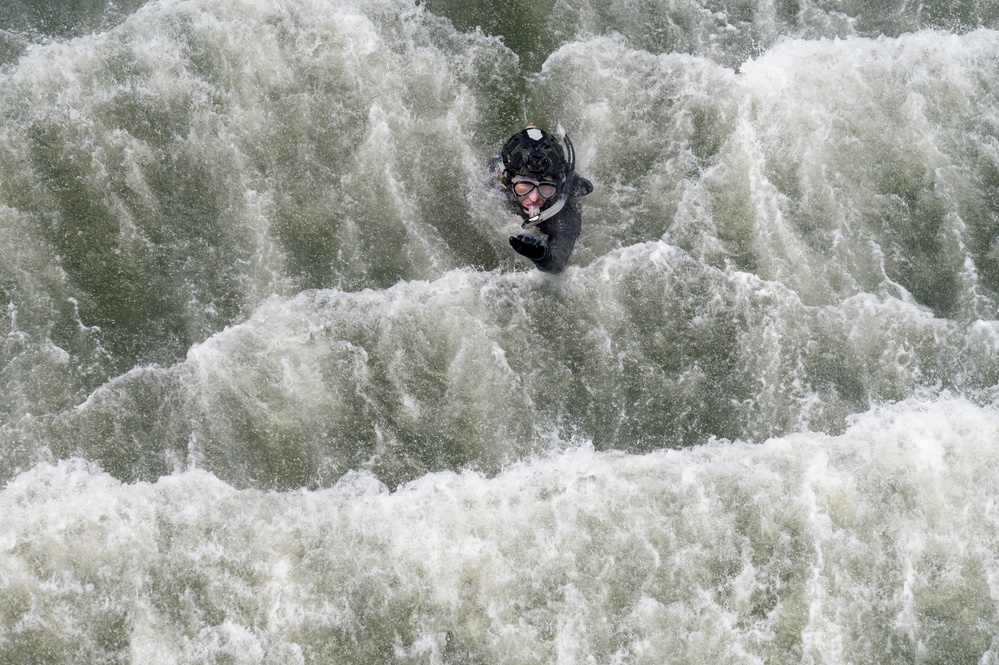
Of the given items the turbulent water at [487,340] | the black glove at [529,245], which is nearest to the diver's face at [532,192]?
the turbulent water at [487,340]

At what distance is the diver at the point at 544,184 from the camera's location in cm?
1335

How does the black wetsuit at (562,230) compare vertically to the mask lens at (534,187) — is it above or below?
below

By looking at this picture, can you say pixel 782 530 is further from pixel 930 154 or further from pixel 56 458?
pixel 56 458

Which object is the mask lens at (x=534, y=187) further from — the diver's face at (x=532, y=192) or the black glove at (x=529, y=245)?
the black glove at (x=529, y=245)

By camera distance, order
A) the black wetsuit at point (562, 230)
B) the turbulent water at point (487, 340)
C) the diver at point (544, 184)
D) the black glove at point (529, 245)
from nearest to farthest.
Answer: the turbulent water at point (487, 340) < the black glove at point (529, 245) < the black wetsuit at point (562, 230) < the diver at point (544, 184)

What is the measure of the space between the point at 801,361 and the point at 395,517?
618cm

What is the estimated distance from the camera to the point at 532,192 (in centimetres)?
1341

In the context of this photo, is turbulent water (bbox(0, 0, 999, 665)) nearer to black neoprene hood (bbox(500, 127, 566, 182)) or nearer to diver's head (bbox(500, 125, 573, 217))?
diver's head (bbox(500, 125, 573, 217))

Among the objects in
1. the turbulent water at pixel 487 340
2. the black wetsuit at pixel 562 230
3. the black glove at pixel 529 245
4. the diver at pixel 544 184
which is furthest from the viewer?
the diver at pixel 544 184

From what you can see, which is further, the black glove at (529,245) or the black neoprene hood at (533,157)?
the black neoprene hood at (533,157)

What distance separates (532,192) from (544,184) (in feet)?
0.68

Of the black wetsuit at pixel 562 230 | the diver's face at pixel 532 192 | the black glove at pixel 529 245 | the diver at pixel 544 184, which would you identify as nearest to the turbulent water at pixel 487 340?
the black wetsuit at pixel 562 230

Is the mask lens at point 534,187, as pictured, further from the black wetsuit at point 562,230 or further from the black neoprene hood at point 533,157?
the black wetsuit at point 562,230

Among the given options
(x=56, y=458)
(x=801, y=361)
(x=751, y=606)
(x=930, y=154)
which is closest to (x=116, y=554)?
(x=56, y=458)
